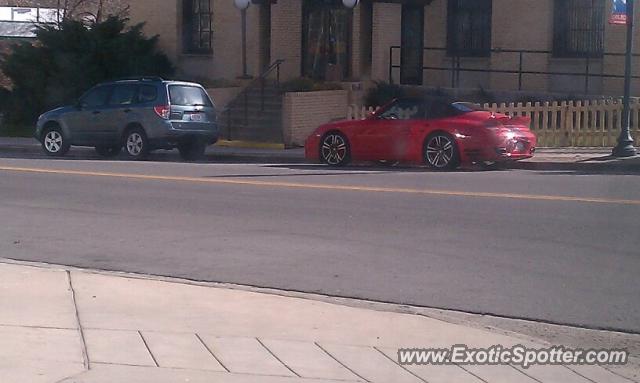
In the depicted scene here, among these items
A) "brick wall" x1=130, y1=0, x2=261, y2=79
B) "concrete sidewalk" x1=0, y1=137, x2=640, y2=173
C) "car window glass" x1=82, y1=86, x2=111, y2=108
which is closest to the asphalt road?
"concrete sidewalk" x1=0, y1=137, x2=640, y2=173

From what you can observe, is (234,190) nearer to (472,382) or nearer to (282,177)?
(282,177)

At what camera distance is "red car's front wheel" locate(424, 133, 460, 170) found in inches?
799

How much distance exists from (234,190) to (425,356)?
31.0 ft

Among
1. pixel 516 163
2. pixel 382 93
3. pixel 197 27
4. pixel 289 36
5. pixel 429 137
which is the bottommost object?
pixel 516 163

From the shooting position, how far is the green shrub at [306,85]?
2970 centimetres

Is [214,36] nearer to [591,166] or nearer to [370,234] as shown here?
[591,166]

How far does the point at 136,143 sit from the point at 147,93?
115 cm

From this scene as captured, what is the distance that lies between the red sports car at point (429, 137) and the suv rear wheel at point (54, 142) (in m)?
6.71

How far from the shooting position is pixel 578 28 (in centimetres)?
2886

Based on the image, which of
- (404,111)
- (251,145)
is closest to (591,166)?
(404,111)

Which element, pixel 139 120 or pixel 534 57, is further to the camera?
pixel 534 57

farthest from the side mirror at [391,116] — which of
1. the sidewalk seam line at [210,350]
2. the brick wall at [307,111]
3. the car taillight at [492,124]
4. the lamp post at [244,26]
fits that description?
the sidewalk seam line at [210,350]

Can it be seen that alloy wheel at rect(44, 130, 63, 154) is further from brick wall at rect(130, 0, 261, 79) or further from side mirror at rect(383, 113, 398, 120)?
brick wall at rect(130, 0, 261, 79)

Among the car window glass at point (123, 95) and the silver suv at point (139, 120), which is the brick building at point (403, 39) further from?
the car window glass at point (123, 95)
